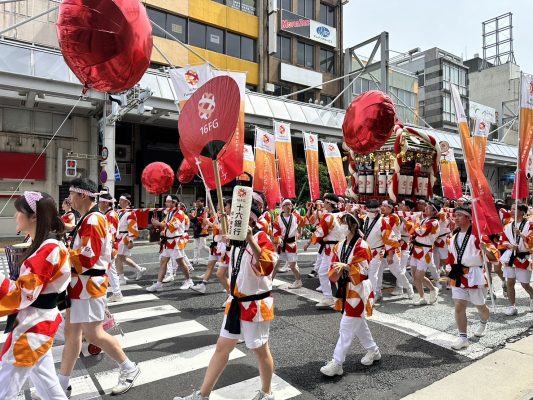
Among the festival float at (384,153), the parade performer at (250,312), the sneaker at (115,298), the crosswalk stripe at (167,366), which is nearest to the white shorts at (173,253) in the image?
the sneaker at (115,298)

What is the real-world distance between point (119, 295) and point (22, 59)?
10.5m

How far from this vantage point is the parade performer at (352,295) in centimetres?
402

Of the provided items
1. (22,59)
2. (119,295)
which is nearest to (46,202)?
(119,295)

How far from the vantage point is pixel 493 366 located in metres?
4.25

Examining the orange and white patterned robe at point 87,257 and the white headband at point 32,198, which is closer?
the white headband at point 32,198

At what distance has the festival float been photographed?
8086 millimetres

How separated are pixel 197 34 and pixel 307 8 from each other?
9.87 metres

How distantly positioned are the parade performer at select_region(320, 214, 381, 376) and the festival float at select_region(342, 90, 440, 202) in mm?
4303

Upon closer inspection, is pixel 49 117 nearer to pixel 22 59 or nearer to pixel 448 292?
pixel 22 59

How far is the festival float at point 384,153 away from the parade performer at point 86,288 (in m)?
5.97

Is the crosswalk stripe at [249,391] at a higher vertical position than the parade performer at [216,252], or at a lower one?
lower

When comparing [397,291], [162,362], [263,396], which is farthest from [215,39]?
[263,396]

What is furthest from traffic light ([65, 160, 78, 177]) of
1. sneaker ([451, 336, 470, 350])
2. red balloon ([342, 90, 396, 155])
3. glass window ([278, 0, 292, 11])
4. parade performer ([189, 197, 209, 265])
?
glass window ([278, 0, 292, 11])

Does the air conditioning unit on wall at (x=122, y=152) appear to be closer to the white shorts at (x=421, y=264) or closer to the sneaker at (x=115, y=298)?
the sneaker at (x=115, y=298)
